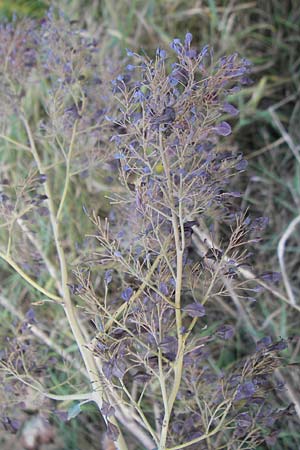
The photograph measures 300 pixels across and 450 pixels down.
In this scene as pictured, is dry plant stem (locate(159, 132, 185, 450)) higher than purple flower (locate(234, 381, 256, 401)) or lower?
higher

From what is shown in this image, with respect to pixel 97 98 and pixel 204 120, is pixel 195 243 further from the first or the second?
pixel 204 120

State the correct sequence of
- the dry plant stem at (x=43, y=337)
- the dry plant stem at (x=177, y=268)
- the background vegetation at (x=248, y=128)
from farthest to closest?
the background vegetation at (x=248, y=128)
the dry plant stem at (x=43, y=337)
the dry plant stem at (x=177, y=268)

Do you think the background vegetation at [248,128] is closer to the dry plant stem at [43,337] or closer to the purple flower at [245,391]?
the dry plant stem at [43,337]

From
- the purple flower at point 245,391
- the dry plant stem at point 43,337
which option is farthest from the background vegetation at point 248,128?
the purple flower at point 245,391

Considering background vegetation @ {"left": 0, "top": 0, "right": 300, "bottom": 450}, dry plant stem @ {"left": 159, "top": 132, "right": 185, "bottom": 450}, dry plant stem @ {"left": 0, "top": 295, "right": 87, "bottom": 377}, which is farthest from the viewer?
background vegetation @ {"left": 0, "top": 0, "right": 300, "bottom": 450}

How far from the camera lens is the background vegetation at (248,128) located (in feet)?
3.59

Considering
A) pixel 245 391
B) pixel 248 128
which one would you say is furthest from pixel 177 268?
pixel 248 128

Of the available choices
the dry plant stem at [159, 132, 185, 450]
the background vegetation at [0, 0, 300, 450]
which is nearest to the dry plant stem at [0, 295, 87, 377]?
the background vegetation at [0, 0, 300, 450]

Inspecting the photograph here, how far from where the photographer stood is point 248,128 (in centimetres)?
139

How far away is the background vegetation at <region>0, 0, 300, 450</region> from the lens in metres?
1.09

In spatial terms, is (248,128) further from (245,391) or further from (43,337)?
(245,391)

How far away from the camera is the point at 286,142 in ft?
4.48

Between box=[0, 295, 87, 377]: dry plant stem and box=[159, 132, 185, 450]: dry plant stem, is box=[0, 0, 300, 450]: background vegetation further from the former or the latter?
box=[159, 132, 185, 450]: dry plant stem

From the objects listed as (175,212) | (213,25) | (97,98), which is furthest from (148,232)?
(213,25)
